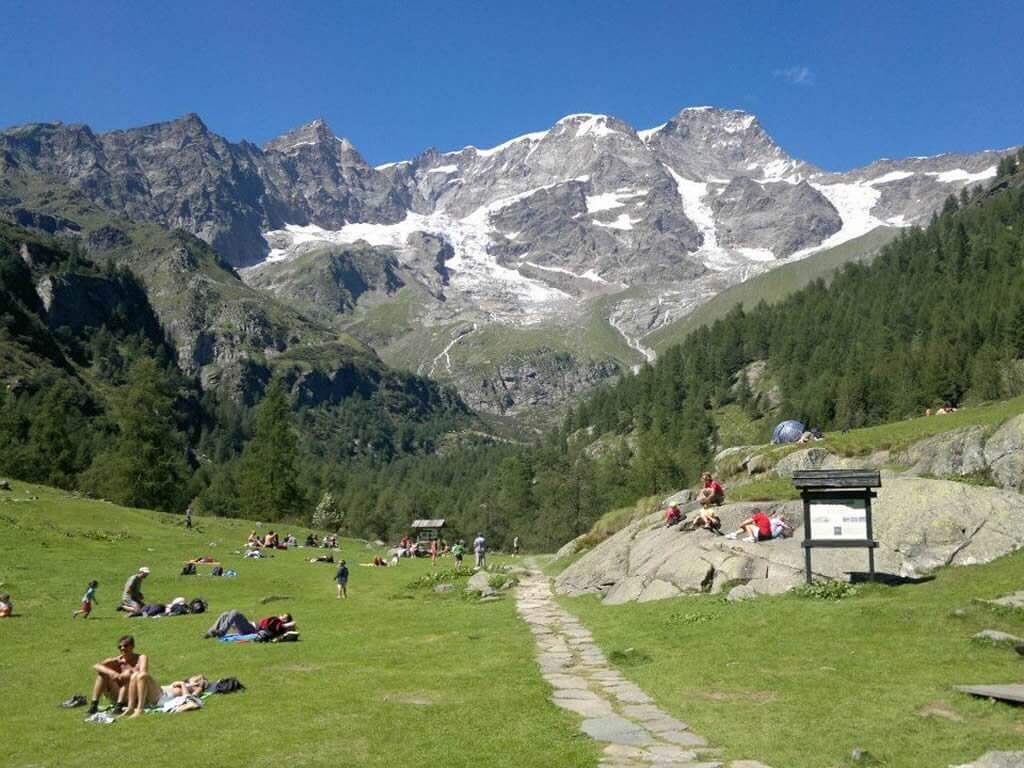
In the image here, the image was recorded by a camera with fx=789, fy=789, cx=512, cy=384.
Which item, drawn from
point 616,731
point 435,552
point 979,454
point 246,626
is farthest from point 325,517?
point 616,731

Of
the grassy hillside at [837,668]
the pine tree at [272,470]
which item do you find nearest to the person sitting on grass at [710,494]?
the grassy hillside at [837,668]

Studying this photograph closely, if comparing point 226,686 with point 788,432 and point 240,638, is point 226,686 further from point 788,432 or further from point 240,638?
point 788,432

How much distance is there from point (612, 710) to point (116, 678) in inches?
452

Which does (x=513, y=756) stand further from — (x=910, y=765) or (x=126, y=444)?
(x=126, y=444)

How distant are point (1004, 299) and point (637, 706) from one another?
511 feet

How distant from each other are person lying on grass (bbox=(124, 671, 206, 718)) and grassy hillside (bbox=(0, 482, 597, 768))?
2.99 feet

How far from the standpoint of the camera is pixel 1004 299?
144 meters

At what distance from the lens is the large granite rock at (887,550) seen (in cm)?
2794

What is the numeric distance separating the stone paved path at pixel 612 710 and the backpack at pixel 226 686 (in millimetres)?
7550

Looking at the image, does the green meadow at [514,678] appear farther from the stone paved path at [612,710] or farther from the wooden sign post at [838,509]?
the wooden sign post at [838,509]

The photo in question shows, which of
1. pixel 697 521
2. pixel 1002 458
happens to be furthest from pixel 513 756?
pixel 1002 458

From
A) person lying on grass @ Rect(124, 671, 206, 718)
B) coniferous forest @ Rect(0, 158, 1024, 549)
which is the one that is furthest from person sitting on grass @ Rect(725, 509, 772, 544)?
coniferous forest @ Rect(0, 158, 1024, 549)

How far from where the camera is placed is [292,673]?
21.1 meters

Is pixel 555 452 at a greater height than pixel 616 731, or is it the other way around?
pixel 555 452
